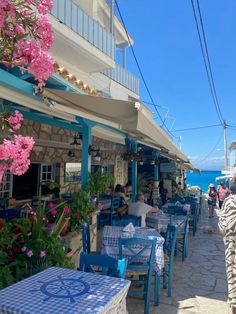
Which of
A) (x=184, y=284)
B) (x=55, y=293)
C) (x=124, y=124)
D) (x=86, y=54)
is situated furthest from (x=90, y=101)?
(x=86, y=54)

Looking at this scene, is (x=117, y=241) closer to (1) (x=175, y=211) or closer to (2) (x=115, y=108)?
(2) (x=115, y=108)

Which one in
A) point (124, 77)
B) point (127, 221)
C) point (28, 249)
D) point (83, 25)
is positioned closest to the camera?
point (28, 249)

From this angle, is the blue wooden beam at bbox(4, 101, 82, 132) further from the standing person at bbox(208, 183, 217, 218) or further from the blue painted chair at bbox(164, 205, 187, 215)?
the standing person at bbox(208, 183, 217, 218)

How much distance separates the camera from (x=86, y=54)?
12.2 metres

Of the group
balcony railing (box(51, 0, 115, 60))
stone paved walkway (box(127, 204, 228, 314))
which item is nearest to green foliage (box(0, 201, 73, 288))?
stone paved walkway (box(127, 204, 228, 314))

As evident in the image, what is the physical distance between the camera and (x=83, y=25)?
11664mm

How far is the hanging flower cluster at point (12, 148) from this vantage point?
6.62 ft

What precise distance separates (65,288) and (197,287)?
12.4 feet

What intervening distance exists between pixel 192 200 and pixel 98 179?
6976mm

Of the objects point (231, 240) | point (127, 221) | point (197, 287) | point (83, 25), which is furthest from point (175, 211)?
point (83, 25)

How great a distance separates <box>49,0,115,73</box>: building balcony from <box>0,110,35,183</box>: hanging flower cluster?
866 cm

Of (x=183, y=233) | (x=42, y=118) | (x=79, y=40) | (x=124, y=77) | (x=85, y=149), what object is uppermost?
(x=124, y=77)

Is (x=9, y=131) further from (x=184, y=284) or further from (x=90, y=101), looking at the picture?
(x=184, y=284)

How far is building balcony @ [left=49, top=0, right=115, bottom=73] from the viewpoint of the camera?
10391 millimetres
